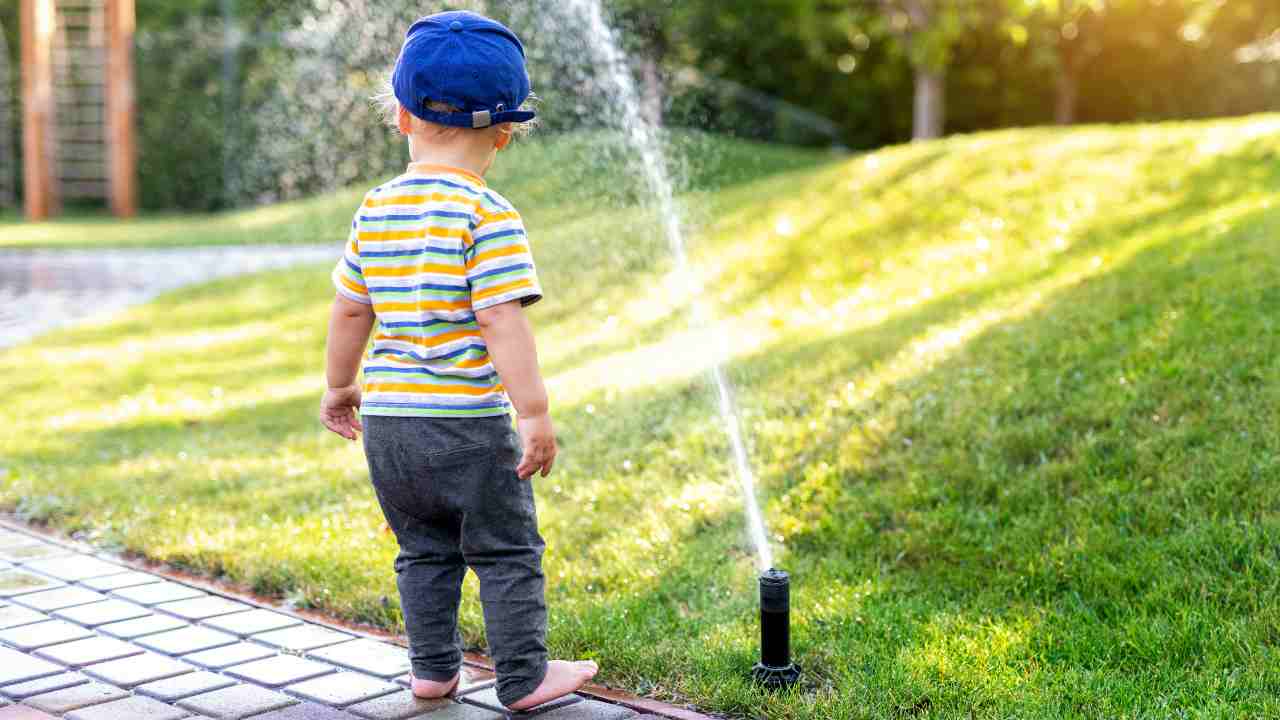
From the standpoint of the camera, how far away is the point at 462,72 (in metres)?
2.79

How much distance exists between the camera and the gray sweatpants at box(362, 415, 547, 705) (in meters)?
2.86

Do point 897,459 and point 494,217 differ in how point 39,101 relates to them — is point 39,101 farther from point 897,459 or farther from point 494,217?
point 494,217

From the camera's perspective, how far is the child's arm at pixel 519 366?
2.76 meters

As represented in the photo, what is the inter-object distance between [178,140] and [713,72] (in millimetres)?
10802

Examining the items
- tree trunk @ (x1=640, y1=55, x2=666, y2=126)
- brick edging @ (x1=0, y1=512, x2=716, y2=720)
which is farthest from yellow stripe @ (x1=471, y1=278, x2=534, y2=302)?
tree trunk @ (x1=640, y1=55, x2=666, y2=126)

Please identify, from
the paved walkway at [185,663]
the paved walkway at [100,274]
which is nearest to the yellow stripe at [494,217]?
the paved walkway at [185,663]

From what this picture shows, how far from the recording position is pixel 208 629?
12.2 ft

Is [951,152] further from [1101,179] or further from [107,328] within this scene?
[107,328]

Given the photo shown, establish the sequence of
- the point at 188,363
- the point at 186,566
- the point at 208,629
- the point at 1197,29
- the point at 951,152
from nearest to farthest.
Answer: the point at 208,629 → the point at 186,566 → the point at 188,363 → the point at 951,152 → the point at 1197,29

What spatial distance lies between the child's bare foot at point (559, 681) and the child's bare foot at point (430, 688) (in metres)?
0.20

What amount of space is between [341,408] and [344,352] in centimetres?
16

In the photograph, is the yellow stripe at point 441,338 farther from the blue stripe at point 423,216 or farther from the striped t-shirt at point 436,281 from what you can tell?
the blue stripe at point 423,216

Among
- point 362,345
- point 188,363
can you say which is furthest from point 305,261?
point 362,345

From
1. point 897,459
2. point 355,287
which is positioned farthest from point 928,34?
point 355,287
